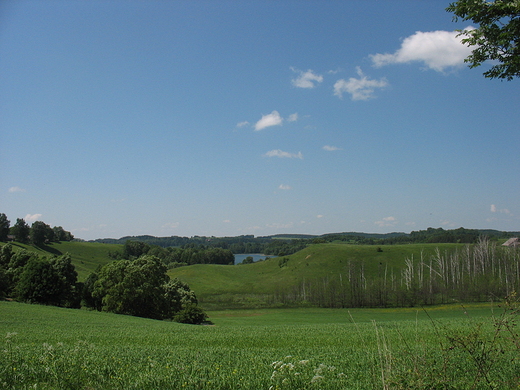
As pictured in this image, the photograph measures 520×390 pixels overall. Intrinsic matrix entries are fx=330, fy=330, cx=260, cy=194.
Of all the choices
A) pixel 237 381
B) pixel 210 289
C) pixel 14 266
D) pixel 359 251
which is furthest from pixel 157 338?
pixel 359 251

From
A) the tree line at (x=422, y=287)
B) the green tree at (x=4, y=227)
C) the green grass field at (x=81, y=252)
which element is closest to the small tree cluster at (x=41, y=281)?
the green grass field at (x=81, y=252)

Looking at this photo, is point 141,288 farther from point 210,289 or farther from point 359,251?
point 359,251

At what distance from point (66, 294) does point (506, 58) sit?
66.5 metres

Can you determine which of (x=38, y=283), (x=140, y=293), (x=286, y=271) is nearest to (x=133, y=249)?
(x=286, y=271)

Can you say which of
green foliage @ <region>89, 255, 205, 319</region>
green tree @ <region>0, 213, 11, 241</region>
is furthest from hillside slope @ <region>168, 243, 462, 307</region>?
green tree @ <region>0, 213, 11, 241</region>

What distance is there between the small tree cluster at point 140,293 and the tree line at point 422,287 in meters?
42.7

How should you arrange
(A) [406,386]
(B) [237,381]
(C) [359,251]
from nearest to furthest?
1. (A) [406,386]
2. (B) [237,381]
3. (C) [359,251]

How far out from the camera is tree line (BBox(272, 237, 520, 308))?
73312mm

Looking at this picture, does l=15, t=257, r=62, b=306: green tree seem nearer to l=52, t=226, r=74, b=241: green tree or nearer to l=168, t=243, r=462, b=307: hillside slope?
l=168, t=243, r=462, b=307: hillside slope

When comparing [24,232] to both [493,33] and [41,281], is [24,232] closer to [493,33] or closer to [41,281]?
[41,281]

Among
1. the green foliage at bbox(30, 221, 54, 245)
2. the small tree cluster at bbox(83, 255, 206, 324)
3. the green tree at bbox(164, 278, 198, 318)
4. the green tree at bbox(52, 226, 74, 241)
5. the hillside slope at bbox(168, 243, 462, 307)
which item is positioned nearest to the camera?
the small tree cluster at bbox(83, 255, 206, 324)

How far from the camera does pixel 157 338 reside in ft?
62.0

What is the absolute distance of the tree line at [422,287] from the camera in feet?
241

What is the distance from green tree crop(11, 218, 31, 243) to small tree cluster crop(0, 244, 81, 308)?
241 feet
